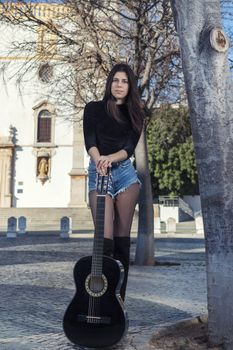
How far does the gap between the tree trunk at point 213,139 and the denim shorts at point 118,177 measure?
496 millimetres

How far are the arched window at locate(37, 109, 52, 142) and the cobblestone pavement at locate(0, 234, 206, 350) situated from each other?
26.0 metres

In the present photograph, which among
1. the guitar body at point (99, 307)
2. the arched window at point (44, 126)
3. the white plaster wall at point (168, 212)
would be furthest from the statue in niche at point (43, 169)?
the guitar body at point (99, 307)

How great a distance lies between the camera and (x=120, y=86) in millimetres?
3361

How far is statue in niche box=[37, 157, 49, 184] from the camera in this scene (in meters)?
34.7

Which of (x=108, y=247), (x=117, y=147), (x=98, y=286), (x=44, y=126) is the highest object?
(x=44, y=126)

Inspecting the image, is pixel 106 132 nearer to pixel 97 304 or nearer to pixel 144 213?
pixel 97 304

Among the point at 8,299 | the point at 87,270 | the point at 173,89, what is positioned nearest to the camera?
the point at 87,270

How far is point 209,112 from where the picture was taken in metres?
3.19

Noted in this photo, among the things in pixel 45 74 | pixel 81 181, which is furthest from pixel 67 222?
pixel 81 181

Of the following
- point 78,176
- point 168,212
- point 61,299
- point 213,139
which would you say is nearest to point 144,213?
point 61,299

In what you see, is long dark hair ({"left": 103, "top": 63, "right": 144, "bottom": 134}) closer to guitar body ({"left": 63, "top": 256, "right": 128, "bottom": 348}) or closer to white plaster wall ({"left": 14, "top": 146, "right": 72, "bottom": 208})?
guitar body ({"left": 63, "top": 256, "right": 128, "bottom": 348})

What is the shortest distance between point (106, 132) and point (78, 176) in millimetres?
30786

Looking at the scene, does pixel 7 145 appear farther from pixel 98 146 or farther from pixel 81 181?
pixel 98 146

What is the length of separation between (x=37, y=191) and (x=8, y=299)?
97.5 ft
